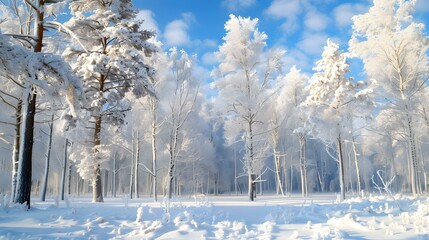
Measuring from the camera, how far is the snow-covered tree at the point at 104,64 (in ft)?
41.5

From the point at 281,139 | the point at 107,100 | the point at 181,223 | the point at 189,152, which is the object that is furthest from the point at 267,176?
the point at 181,223

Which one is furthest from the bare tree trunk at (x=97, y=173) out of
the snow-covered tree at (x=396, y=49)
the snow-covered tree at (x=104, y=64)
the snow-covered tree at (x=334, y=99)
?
the snow-covered tree at (x=396, y=49)

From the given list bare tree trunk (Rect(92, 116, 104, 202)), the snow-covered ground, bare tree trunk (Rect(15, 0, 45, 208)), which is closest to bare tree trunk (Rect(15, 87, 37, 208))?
bare tree trunk (Rect(15, 0, 45, 208))

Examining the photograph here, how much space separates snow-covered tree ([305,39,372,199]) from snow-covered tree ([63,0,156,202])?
12.1 meters

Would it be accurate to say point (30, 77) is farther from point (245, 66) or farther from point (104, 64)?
point (245, 66)

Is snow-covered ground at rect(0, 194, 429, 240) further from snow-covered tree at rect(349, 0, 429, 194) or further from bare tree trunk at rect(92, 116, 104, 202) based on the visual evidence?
snow-covered tree at rect(349, 0, 429, 194)

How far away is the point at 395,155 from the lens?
4144 cm

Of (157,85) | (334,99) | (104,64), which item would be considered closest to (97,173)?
(104,64)

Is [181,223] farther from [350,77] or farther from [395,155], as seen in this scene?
[395,155]

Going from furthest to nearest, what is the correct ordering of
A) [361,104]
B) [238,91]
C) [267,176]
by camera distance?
[267,176], [361,104], [238,91]

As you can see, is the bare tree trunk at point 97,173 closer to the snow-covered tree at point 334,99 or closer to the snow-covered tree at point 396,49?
the snow-covered tree at point 334,99

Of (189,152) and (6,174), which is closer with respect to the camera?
(6,174)

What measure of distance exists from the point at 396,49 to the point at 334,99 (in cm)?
507

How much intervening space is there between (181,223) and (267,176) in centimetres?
5110
